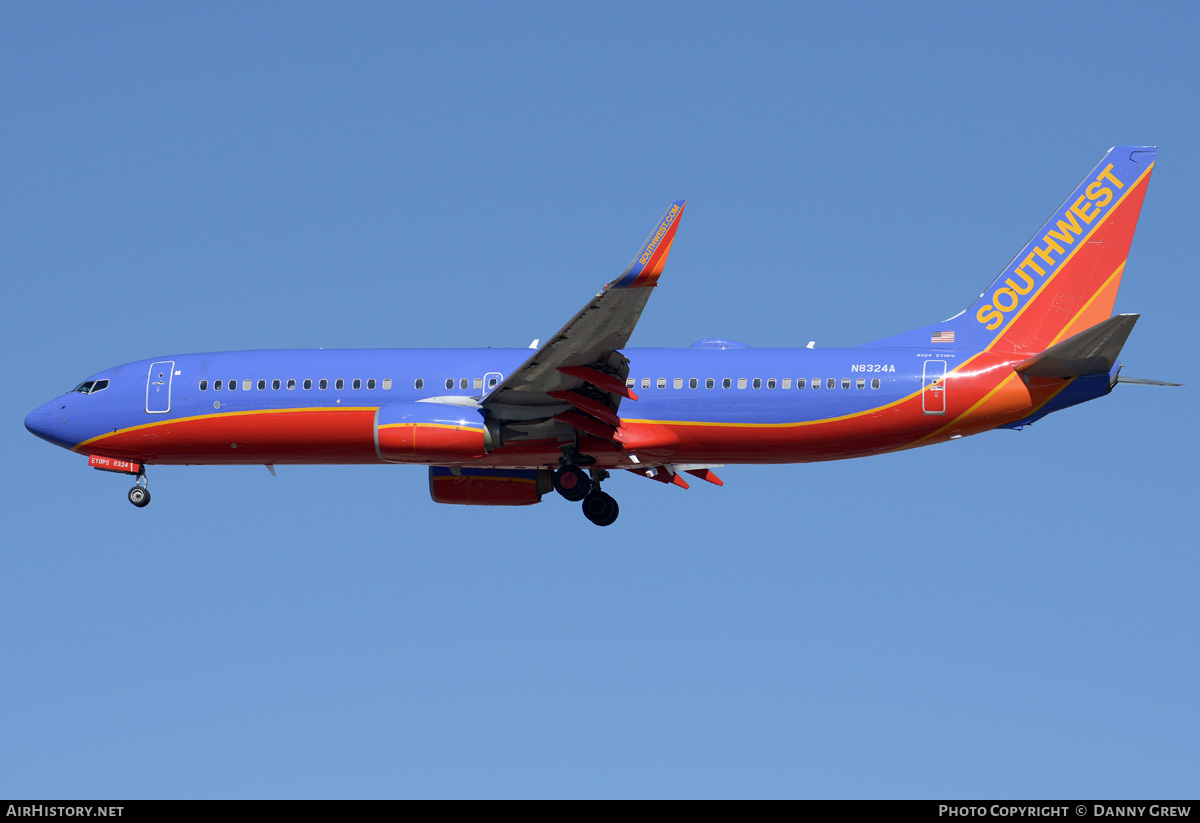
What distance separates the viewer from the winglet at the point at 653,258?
33.5 meters

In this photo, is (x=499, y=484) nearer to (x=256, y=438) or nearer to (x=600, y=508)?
(x=600, y=508)

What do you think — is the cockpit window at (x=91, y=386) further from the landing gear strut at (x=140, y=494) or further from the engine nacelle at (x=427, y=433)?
the engine nacelle at (x=427, y=433)

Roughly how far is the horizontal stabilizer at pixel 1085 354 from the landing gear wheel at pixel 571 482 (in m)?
11.1

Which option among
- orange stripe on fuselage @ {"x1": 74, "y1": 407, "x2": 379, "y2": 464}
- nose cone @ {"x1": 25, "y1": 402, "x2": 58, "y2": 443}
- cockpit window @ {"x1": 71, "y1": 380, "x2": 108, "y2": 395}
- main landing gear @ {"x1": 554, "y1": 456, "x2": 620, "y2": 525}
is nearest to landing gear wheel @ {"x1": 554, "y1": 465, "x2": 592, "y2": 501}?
main landing gear @ {"x1": 554, "y1": 456, "x2": 620, "y2": 525}

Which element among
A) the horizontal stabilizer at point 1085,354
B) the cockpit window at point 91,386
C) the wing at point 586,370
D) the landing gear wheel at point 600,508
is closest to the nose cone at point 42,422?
the cockpit window at point 91,386

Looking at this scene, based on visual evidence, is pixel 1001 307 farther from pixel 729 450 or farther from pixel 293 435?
pixel 293 435

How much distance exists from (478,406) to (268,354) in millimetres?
6667

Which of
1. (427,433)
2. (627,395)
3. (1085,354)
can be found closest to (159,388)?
(427,433)

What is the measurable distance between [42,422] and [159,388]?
149 inches

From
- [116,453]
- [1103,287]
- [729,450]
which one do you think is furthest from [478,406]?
[1103,287]

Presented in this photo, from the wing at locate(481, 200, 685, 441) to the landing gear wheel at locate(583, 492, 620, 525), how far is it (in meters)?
2.60

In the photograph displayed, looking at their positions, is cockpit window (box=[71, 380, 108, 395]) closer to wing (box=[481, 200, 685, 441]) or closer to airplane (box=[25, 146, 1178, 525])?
airplane (box=[25, 146, 1178, 525])

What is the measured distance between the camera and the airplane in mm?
38438

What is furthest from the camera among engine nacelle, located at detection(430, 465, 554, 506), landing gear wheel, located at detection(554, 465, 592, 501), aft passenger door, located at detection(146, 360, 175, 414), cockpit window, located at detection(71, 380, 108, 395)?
cockpit window, located at detection(71, 380, 108, 395)
